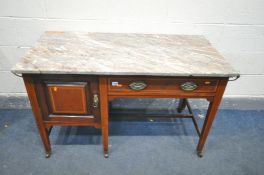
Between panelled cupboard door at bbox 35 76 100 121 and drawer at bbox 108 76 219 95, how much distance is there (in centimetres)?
13

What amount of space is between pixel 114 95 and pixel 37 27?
88 cm

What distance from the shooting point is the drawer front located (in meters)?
1.27

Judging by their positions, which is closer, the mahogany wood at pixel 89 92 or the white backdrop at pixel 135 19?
the mahogany wood at pixel 89 92

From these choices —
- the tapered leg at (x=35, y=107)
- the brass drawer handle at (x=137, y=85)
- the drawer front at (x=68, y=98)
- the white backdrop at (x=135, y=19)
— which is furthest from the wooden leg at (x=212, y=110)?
the tapered leg at (x=35, y=107)

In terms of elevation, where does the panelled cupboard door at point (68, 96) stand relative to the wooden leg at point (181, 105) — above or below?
above

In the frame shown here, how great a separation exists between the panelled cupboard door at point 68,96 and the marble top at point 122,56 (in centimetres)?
9

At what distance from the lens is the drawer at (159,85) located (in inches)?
49.5

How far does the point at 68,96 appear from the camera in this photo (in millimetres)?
1318

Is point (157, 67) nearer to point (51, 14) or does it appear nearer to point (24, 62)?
point (24, 62)

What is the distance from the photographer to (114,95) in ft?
4.34

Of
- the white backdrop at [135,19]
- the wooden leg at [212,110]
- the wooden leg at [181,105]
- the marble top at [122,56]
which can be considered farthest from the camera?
the wooden leg at [181,105]

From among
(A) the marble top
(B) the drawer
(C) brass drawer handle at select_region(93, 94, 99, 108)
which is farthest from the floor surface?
(A) the marble top

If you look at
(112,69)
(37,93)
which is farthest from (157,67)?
(37,93)

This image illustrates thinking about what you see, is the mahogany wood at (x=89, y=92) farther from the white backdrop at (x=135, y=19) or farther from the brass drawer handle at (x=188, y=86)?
the white backdrop at (x=135, y=19)
